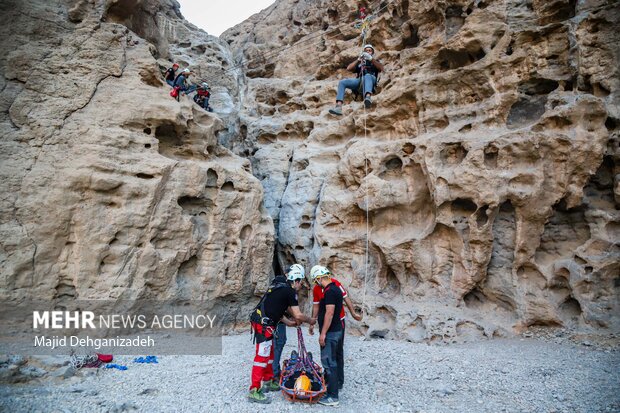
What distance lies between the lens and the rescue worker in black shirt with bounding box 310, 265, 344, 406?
489cm

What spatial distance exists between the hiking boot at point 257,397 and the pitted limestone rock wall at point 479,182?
4.28m

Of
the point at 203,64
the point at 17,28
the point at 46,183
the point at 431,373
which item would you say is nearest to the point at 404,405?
the point at 431,373

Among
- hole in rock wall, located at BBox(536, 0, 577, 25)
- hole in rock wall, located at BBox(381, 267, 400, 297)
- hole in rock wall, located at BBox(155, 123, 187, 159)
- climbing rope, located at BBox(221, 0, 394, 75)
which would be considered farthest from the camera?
climbing rope, located at BBox(221, 0, 394, 75)

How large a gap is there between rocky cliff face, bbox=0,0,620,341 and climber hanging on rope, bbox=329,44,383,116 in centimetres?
68

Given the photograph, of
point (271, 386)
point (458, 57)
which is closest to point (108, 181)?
point (271, 386)

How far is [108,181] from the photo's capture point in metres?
7.79

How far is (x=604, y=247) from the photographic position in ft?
24.7

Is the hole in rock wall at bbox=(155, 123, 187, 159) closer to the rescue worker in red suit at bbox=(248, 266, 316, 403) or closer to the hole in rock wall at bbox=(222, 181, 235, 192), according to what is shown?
the hole in rock wall at bbox=(222, 181, 235, 192)

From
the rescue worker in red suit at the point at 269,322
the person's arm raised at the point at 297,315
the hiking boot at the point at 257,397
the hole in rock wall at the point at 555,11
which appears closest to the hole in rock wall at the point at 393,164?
the hole in rock wall at the point at 555,11

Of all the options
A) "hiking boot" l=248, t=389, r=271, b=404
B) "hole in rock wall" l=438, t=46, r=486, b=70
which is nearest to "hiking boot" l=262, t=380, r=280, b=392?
→ "hiking boot" l=248, t=389, r=271, b=404

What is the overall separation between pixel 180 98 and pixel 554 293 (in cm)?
1050

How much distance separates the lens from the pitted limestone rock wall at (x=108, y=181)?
7.29m

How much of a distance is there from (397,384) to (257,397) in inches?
85.4

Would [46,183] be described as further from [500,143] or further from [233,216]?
[500,143]
